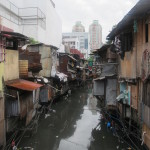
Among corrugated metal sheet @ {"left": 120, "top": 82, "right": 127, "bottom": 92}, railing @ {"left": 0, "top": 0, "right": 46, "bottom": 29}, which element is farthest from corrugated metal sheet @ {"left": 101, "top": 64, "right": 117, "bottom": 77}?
railing @ {"left": 0, "top": 0, "right": 46, "bottom": 29}

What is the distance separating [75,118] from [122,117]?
7.67 m

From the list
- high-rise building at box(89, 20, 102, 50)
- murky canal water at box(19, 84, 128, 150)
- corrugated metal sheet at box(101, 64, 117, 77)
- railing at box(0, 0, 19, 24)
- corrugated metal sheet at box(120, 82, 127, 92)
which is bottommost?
murky canal water at box(19, 84, 128, 150)

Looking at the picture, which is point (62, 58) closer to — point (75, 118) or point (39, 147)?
point (75, 118)

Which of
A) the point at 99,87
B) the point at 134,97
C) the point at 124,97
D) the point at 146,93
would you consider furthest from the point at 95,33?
the point at 146,93

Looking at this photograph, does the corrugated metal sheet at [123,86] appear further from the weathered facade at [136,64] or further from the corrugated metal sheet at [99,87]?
the corrugated metal sheet at [99,87]

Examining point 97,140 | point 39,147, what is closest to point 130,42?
point 97,140

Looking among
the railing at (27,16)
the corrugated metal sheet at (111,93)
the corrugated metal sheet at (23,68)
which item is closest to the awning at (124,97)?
the corrugated metal sheet at (111,93)

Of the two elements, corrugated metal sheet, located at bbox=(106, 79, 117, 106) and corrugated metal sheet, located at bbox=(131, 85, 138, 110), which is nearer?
corrugated metal sheet, located at bbox=(131, 85, 138, 110)

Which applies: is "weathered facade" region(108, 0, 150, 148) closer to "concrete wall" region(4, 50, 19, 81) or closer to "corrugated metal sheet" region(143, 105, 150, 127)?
"corrugated metal sheet" region(143, 105, 150, 127)

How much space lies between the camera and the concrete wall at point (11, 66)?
38.3 ft

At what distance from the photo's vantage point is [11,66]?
1242 cm

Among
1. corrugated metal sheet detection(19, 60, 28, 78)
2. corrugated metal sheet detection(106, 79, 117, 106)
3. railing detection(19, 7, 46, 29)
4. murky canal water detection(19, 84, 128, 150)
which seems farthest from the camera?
railing detection(19, 7, 46, 29)

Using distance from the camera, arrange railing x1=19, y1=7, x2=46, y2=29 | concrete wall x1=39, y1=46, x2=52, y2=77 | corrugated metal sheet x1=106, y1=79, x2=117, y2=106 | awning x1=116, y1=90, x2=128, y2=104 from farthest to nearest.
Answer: railing x1=19, y1=7, x2=46, y2=29, concrete wall x1=39, y1=46, x2=52, y2=77, corrugated metal sheet x1=106, y1=79, x2=117, y2=106, awning x1=116, y1=90, x2=128, y2=104

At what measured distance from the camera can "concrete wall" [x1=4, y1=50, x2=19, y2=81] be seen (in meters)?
11.7
